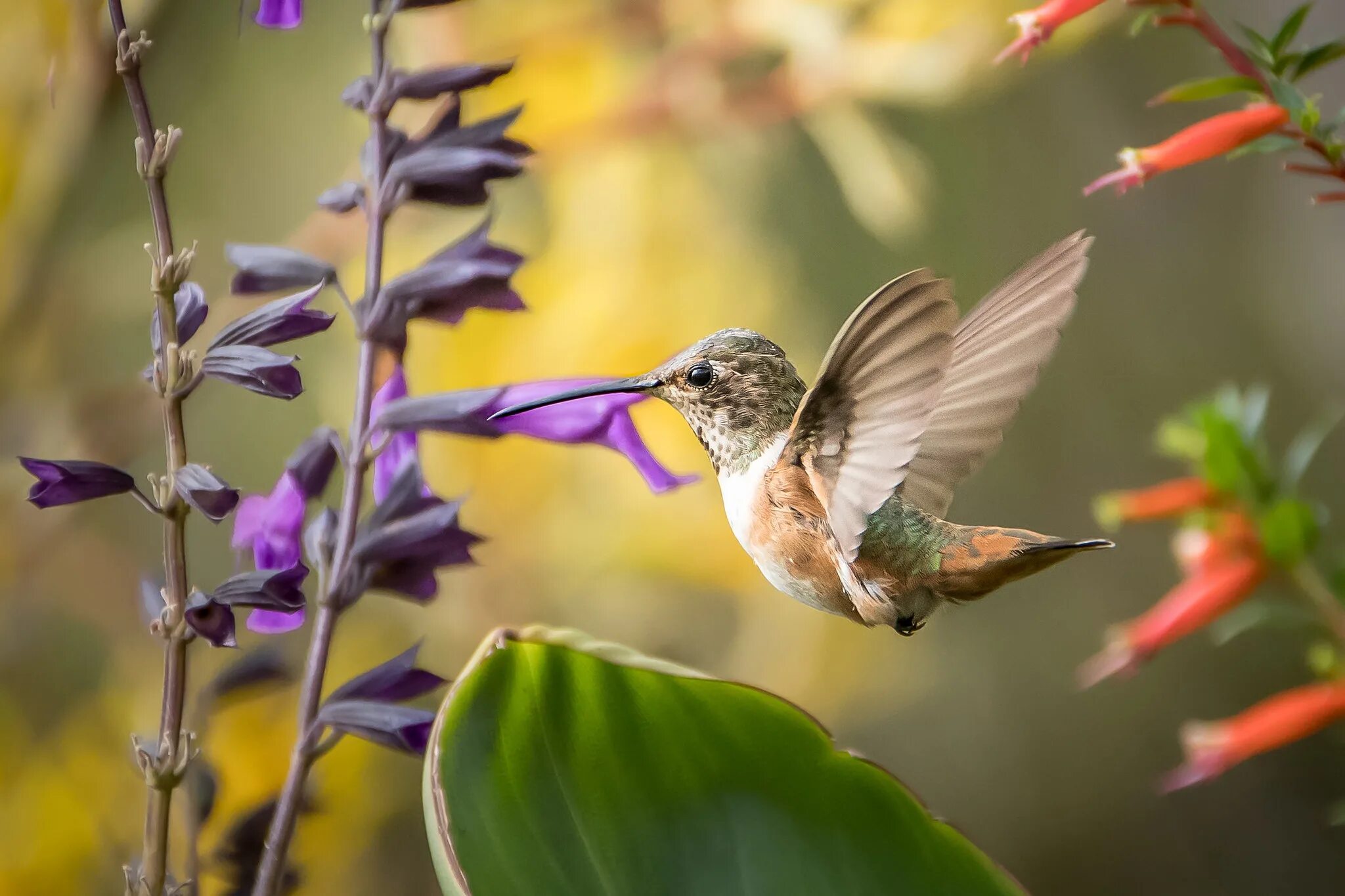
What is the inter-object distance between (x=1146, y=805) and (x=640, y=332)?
2.34 feet

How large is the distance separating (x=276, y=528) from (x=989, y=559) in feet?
0.92

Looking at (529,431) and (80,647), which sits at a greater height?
(529,431)

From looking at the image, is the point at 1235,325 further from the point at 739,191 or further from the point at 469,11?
the point at 469,11

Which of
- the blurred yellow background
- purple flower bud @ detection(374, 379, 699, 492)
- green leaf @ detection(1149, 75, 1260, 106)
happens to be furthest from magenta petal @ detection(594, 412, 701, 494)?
the blurred yellow background

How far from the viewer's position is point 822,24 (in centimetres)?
93

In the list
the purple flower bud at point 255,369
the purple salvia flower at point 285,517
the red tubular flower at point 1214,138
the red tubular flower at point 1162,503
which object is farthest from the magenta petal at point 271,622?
the red tubular flower at point 1162,503

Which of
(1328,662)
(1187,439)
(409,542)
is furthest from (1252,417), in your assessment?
(409,542)

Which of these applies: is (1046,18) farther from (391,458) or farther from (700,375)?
(391,458)

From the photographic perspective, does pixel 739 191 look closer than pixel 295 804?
No

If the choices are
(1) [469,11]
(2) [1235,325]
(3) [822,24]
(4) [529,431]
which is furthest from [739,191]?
(4) [529,431]

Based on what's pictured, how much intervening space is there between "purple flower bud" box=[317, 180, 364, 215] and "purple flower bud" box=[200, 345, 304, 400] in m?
0.08

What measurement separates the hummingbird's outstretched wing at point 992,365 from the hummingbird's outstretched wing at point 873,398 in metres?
0.02

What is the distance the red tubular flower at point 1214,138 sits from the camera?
0.33 meters

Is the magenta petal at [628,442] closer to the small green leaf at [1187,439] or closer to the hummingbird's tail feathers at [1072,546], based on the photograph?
the hummingbird's tail feathers at [1072,546]
